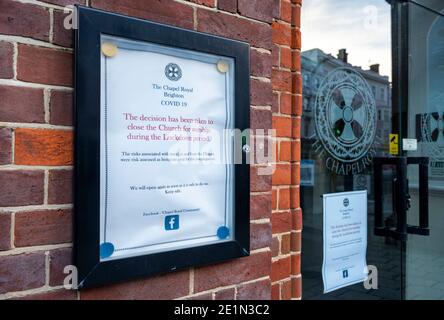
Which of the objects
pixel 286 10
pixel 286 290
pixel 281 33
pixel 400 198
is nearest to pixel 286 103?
pixel 281 33

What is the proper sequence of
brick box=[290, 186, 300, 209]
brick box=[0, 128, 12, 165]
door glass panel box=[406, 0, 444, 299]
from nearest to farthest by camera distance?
brick box=[0, 128, 12, 165] < brick box=[290, 186, 300, 209] < door glass panel box=[406, 0, 444, 299]

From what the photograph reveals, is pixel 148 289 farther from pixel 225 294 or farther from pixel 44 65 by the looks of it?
pixel 44 65

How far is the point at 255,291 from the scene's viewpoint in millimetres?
1437

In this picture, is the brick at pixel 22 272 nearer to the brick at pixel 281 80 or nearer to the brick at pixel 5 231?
the brick at pixel 5 231

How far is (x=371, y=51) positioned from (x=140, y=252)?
84.6 inches

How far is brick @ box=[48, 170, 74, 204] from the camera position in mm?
1027

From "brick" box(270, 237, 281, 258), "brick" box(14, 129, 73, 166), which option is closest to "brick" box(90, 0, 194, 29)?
"brick" box(14, 129, 73, 166)

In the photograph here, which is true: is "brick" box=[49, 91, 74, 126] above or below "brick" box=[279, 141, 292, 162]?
above

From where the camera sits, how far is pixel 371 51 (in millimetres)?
2656

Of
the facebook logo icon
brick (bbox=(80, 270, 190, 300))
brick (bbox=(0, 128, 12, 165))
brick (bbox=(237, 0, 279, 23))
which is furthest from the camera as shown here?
brick (bbox=(237, 0, 279, 23))

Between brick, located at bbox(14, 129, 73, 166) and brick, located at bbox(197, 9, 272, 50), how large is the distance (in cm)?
56

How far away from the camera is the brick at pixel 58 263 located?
1.03m

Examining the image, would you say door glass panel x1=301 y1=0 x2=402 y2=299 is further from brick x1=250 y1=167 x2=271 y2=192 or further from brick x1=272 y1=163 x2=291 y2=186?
brick x1=250 y1=167 x2=271 y2=192

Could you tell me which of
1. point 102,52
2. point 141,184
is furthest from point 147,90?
point 141,184
